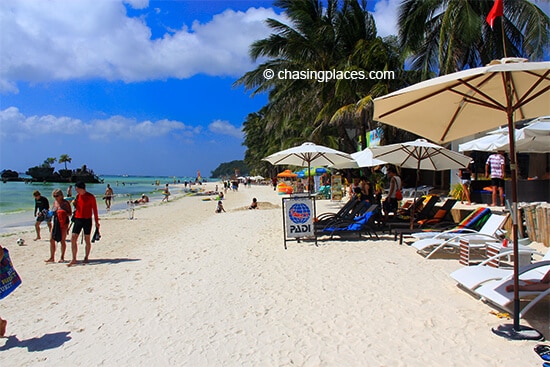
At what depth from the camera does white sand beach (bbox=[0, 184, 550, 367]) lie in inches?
123

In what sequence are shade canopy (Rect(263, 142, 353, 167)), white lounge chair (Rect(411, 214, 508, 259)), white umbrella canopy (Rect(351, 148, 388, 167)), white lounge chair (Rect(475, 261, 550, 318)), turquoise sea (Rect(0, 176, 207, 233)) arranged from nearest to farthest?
white lounge chair (Rect(475, 261, 550, 318)) → white lounge chair (Rect(411, 214, 508, 259)) → shade canopy (Rect(263, 142, 353, 167)) → white umbrella canopy (Rect(351, 148, 388, 167)) → turquoise sea (Rect(0, 176, 207, 233))

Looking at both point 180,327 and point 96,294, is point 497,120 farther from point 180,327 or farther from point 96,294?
point 96,294

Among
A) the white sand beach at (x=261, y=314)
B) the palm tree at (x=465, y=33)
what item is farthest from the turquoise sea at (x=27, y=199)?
the palm tree at (x=465, y=33)

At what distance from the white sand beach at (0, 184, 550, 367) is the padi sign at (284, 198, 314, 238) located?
48 centimetres

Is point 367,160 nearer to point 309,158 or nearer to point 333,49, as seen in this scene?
point 309,158

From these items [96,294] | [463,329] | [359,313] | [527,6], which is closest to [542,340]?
[463,329]

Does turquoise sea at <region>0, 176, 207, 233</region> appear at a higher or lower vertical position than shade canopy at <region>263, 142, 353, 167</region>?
lower

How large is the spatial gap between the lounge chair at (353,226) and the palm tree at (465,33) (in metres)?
7.57

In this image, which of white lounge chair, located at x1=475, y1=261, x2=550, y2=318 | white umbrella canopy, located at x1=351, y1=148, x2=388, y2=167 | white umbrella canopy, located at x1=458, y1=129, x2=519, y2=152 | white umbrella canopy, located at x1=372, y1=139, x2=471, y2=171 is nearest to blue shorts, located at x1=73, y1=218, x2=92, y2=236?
white lounge chair, located at x1=475, y1=261, x2=550, y2=318

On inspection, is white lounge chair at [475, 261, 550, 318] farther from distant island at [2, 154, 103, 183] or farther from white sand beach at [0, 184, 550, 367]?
distant island at [2, 154, 103, 183]

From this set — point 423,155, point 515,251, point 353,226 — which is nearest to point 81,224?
point 353,226

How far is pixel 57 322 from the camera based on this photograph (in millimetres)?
4168

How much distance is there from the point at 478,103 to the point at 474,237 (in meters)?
3.02

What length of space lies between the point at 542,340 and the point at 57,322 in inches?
184
